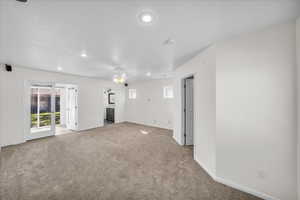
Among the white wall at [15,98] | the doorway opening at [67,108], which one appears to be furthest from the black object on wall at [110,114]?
the white wall at [15,98]

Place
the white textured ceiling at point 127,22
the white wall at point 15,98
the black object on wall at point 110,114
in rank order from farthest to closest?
the black object on wall at point 110,114, the white wall at point 15,98, the white textured ceiling at point 127,22

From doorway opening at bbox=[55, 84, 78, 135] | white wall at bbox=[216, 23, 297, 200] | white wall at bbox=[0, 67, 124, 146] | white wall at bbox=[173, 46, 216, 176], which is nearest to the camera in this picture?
white wall at bbox=[216, 23, 297, 200]

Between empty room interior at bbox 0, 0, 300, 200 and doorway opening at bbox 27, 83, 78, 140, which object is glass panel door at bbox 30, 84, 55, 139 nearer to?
doorway opening at bbox 27, 83, 78, 140

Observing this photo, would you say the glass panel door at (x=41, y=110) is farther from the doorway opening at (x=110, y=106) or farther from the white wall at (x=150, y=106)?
the white wall at (x=150, y=106)

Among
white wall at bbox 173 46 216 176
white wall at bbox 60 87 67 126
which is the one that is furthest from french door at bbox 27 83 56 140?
white wall at bbox 173 46 216 176

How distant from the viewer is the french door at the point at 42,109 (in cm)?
448

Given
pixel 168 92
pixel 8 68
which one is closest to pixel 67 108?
pixel 8 68

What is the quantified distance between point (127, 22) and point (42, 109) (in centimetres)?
528

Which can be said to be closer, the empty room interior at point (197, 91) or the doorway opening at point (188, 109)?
the empty room interior at point (197, 91)

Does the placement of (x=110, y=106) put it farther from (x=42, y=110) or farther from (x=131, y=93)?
(x=42, y=110)

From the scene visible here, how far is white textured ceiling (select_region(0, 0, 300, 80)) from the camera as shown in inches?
51.7

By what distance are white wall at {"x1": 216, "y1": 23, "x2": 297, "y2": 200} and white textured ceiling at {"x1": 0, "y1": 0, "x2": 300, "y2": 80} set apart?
12.4 inches

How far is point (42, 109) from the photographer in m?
4.79

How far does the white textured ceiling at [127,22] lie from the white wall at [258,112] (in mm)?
315
